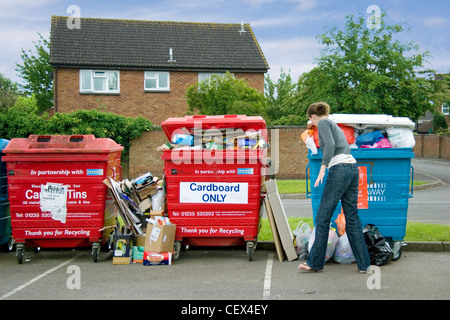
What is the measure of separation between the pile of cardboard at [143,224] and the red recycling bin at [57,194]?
26 centimetres

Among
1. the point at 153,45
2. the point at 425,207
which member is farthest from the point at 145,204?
the point at 153,45

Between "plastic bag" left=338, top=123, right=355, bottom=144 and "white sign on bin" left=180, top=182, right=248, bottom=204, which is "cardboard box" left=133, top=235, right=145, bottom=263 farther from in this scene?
"plastic bag" left=338, top=123, right=355, bottom=144

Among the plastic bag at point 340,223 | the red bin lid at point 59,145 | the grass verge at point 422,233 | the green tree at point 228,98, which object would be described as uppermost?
the green tree at point 228,98

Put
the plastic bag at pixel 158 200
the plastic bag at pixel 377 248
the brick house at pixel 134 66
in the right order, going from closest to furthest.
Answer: the plastic bag at pixel 377 248
the plastic bag at pixel 158 200
the brick house at pixel 134 66

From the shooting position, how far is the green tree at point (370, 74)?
21672 mm

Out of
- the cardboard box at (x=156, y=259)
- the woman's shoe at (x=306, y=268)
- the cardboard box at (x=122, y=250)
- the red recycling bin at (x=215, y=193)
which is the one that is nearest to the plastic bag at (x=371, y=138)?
the red recycling bin at (x=215, y=193)

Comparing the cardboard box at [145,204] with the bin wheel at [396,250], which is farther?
the cardboard box at [145,204]

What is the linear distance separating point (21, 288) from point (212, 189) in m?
2.50

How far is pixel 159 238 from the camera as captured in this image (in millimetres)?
6785

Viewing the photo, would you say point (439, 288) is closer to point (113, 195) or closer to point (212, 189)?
point (212, 189)

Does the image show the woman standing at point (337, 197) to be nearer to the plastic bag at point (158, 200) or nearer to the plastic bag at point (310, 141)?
the plastic bag at point (310, 141)

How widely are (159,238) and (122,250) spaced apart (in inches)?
20.4

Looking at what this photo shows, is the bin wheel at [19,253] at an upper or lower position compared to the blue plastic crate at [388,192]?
lower
